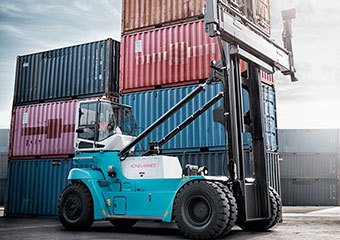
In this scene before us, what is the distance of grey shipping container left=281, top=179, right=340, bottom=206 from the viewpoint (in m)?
34.2

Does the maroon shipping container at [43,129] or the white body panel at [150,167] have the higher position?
the maroon shipping container at [43,129]

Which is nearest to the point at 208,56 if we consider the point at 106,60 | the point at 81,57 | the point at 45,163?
the point at 106,60

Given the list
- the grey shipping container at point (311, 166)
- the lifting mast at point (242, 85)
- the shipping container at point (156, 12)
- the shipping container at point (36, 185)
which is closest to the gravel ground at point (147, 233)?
the lifting mast at point (242, 85)

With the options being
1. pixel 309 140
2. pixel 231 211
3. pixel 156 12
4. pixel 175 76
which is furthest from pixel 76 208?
pixel 309 140

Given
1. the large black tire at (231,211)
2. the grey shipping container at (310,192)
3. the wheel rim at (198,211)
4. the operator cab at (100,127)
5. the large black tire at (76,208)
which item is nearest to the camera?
the large black tire at (231,211)

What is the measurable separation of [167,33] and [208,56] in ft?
6.14

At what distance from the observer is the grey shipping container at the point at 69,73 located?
16.0 meters

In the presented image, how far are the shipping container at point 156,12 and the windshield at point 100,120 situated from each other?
461 centimetres

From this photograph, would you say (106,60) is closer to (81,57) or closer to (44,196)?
(81,57)

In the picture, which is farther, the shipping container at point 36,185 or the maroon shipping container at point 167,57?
the shipping container at point 36,185

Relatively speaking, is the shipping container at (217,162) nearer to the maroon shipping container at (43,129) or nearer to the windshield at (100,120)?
the windshield at (100,120)

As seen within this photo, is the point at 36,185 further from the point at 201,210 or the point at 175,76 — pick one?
the point at 201,210

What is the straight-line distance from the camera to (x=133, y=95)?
48.5 ft

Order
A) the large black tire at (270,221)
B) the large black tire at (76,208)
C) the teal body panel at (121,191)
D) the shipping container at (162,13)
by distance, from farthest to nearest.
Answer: the shipping container at (162,13)
the large black tire at (76,208)
the large black tire at (270,221)
the teal body panel at (121,191)
